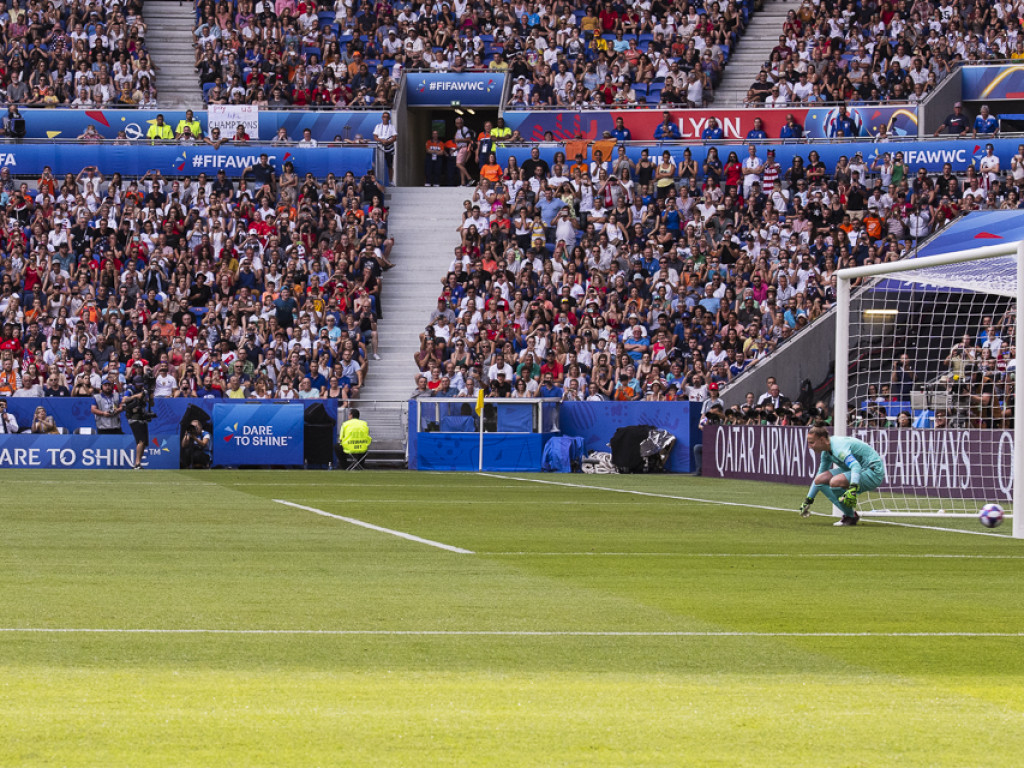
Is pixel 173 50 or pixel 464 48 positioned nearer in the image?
pixel 464 48

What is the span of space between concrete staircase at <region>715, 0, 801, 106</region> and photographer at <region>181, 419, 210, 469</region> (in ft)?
60.7

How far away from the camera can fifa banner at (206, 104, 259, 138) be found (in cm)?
4278

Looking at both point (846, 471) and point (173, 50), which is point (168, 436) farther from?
point (846, 471)

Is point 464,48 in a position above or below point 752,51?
above

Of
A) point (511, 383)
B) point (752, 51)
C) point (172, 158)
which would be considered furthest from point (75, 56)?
point (752, 51)

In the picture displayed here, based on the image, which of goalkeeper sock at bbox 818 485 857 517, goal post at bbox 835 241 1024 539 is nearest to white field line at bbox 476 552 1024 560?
goalkeeper sock at bbox 818 485 857 517

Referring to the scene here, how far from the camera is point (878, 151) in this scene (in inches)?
1534

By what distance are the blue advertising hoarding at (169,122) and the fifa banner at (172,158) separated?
1.17 m

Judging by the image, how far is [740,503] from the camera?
21469mm

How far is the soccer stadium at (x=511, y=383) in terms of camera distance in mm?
6750

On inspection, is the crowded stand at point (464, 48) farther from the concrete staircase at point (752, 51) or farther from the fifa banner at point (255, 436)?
the fifa banner at point (255, 436)

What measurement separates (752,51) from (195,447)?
21564 mm

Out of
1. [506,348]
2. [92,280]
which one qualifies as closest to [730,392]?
[506,348]

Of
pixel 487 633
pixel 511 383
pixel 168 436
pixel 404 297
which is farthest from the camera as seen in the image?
pixel 404 297
